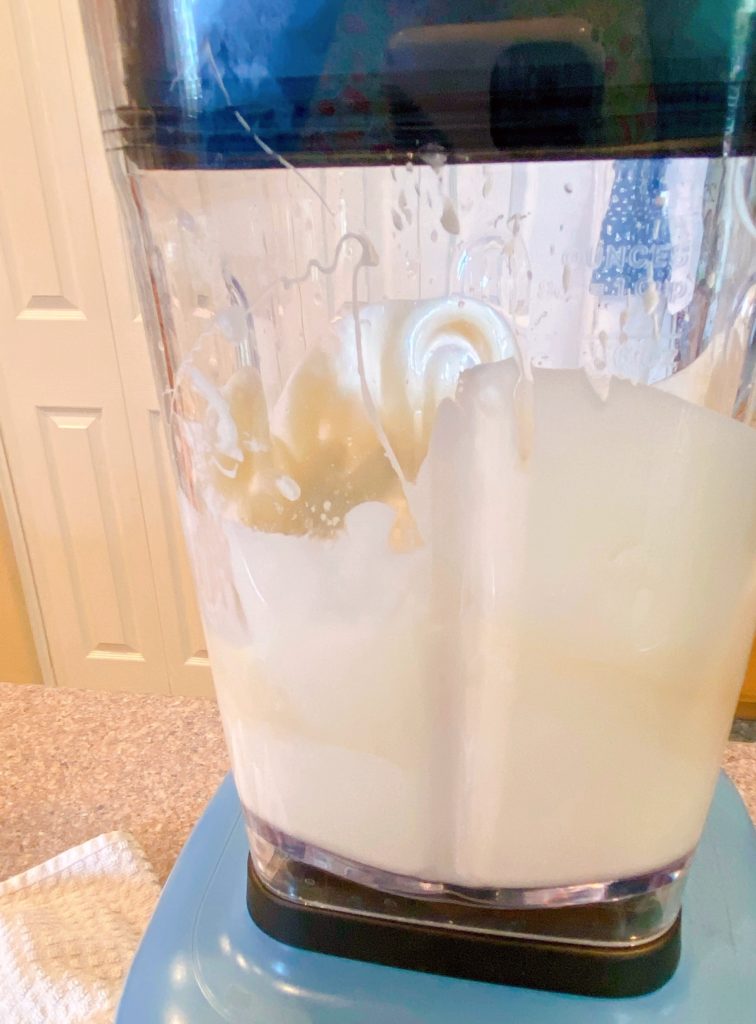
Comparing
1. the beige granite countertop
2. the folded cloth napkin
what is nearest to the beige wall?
the beige granite countertop

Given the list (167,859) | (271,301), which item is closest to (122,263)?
(167,859)

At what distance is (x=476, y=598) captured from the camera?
294mm

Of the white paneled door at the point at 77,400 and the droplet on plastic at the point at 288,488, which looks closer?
the droplet on plastic at the point at 288,488

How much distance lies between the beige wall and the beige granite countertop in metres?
1.26

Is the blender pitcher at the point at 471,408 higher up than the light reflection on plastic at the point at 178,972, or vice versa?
the blender pitcher at the point at 471,408

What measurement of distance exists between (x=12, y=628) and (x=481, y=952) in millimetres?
1774

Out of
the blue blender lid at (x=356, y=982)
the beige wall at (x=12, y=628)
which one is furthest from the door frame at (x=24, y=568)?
the blue blender lid at (x=356, y=982)

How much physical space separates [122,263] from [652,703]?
56.3 inches

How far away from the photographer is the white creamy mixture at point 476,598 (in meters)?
0.27

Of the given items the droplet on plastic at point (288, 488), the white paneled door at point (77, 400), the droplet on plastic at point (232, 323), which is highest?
the droplet on plastic at point (232, 323)

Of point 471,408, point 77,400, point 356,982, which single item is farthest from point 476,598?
point 77,400

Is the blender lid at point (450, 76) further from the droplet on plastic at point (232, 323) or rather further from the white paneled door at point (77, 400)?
the white paneled door at point (77, 400)

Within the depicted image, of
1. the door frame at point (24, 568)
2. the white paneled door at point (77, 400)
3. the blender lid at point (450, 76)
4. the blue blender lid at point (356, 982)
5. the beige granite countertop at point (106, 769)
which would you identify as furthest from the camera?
the door frame at point (24, 568)

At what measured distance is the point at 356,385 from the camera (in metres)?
0.29
